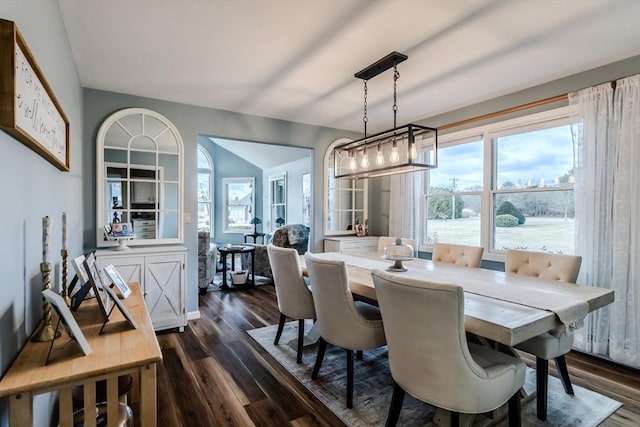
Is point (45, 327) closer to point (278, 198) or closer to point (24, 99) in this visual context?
point (24, 99)

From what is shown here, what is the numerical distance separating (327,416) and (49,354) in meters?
1.52

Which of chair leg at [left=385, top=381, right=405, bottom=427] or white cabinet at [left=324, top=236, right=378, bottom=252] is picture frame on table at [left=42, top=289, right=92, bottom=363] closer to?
chair leg at [left=385, top=381, right=405, bottom=427]

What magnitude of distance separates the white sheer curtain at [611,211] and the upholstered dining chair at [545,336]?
745mm

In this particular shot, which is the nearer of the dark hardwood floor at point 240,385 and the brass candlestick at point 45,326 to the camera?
the brass candlestick at point 45,326

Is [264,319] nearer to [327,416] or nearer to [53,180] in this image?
[327,416]

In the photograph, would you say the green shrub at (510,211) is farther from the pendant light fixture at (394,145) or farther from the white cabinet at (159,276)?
the white cabinet at (159,276)

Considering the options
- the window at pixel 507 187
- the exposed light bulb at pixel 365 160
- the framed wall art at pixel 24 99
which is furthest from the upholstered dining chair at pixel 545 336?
the framed wall art at pixel 24 99

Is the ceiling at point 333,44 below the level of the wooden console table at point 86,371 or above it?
above

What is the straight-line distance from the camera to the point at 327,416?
78.7 inches

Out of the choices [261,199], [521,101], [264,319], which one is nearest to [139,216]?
[264,319]

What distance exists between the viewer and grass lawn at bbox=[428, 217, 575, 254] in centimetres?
311

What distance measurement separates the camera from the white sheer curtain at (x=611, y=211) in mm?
2568

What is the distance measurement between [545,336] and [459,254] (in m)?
1.12

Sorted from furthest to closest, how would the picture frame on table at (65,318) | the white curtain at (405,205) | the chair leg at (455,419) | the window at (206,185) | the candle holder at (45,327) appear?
the window at (206,185) < the white curtain at (405,205) < the chair leg at (455,419) < the candle holder at (45,327) < the picture frame on table at (65,318)
